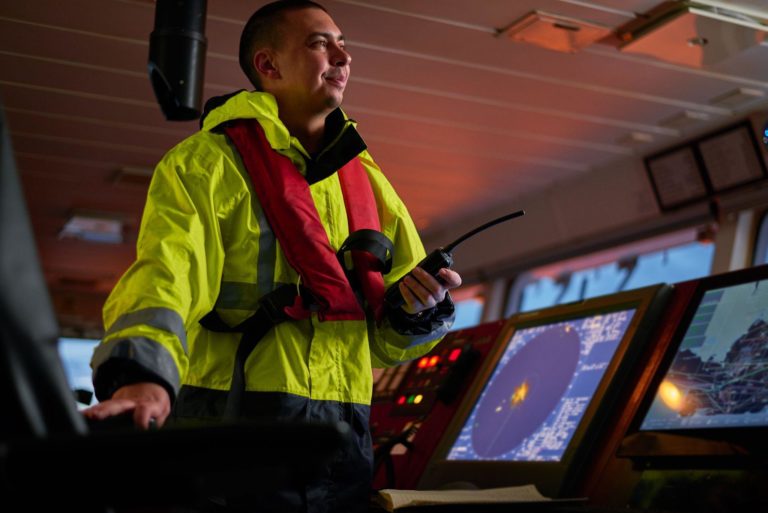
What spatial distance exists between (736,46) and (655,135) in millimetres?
1180

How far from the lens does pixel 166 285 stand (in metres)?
1.46

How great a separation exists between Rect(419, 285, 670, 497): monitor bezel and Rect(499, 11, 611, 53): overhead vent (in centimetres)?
122

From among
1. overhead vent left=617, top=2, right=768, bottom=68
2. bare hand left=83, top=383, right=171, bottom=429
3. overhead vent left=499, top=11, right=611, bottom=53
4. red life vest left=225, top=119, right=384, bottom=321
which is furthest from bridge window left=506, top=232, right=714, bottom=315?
bare hand left=83, top=383, right=171, bottom=429

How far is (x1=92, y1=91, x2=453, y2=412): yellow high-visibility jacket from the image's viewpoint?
151cm

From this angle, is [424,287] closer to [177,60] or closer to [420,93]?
[177,60]

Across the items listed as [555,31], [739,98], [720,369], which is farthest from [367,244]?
[739,98]

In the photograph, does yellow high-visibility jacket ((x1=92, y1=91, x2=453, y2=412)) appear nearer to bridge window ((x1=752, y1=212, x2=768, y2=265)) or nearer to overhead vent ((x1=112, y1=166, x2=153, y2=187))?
bridge window ((x1=752, y1=212, x2=768, y2=265))

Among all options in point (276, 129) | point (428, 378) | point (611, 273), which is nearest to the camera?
point (276, 129)

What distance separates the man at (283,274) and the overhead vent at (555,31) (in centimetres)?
175

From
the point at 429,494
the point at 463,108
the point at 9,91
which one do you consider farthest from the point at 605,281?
the point at 429,494

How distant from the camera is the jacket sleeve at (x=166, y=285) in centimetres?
125

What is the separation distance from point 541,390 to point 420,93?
211cm

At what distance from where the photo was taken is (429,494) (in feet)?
6.61

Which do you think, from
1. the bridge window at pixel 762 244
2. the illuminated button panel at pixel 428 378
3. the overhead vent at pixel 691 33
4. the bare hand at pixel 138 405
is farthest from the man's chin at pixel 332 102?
the bridge window at pixel 762 244
